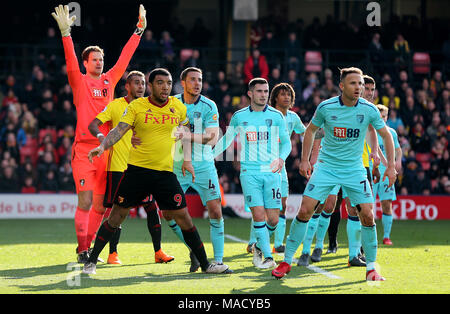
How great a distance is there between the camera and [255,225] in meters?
9.53

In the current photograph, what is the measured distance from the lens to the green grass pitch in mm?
7777

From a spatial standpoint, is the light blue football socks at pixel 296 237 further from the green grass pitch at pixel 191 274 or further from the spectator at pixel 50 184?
the spectator at pixel 50 184

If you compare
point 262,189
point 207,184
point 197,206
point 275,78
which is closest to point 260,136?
point 262,189

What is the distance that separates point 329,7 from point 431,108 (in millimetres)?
6593

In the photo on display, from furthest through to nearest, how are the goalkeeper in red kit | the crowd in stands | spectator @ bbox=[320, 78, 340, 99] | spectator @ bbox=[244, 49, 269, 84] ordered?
1. spectator @ bbox=[244, 49, 269, 84]
2. spectator @ bbox=[320, 78, 340, 99]
3. the crowd in stands
4. the goalkeeper in red kit

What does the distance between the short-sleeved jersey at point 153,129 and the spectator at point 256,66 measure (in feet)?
43.0

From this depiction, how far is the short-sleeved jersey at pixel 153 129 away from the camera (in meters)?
8.40

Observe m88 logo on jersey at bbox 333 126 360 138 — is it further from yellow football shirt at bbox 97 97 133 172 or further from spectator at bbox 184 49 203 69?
spectator at bbox 184 49 203 69

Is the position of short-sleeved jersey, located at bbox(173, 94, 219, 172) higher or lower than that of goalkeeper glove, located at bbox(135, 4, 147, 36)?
lower

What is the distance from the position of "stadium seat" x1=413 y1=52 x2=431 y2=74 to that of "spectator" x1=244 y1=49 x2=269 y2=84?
486cm

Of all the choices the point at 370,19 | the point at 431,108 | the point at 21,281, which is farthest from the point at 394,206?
the point at 21,281

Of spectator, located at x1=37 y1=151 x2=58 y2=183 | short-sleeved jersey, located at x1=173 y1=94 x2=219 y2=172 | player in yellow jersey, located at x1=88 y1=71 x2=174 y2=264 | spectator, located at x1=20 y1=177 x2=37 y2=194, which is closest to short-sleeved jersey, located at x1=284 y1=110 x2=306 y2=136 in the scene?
short-sleeved jersey, located at x1=173 y1=94 x2=219 y2=172

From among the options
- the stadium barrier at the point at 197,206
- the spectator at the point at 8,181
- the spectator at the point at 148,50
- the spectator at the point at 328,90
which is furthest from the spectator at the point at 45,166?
the spectator at the point at 328,90

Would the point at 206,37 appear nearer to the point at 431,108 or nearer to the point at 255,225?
the point at 431,108
